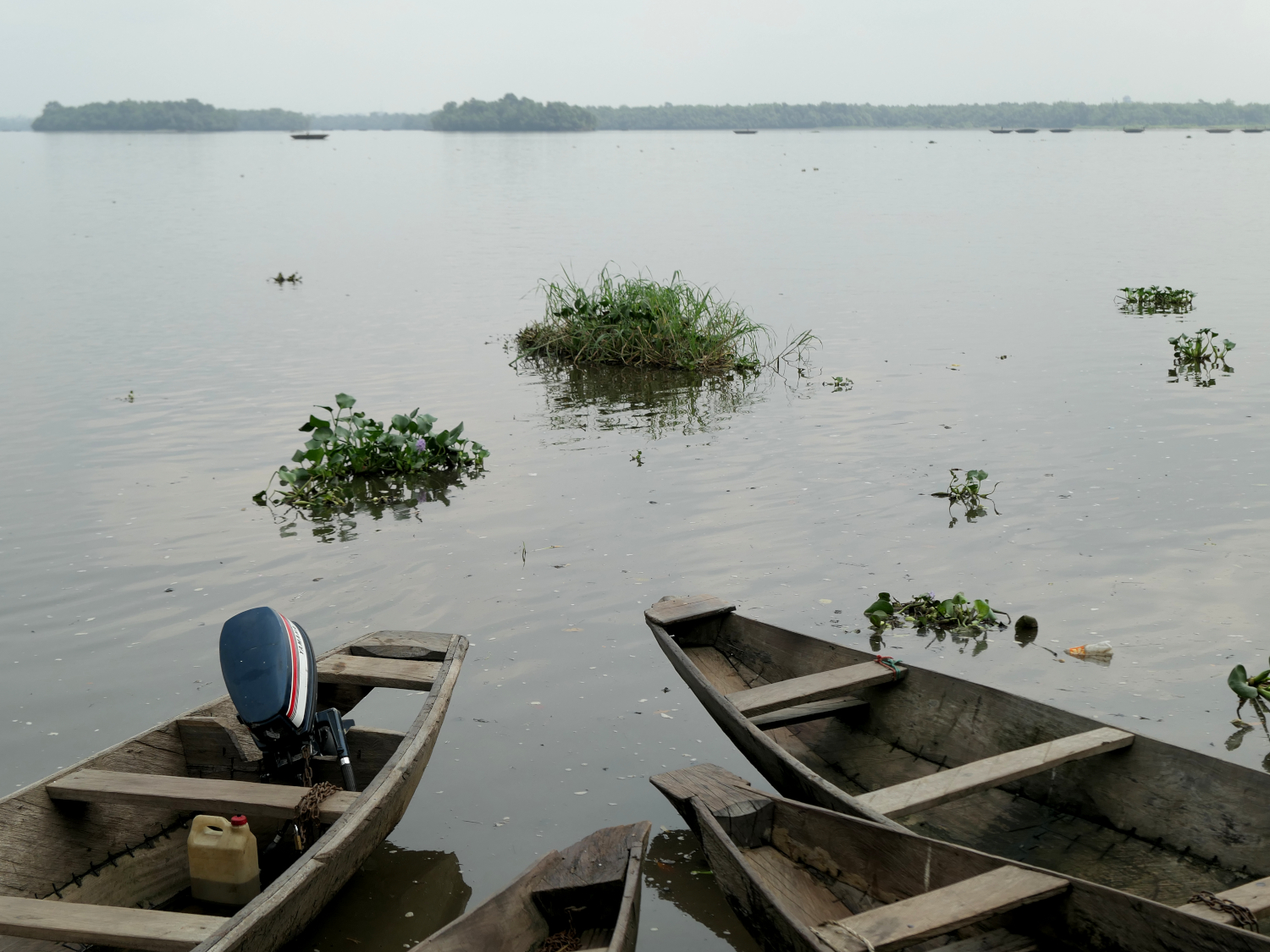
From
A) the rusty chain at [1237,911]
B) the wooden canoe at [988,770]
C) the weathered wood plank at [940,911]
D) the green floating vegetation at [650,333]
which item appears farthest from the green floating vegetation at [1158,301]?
the weathered wood plank at [940,911]

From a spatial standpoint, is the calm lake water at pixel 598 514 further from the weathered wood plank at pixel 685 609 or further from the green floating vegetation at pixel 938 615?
the weathered wood plank at pixel 685 609

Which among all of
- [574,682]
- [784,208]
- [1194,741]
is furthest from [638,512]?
[784,208]

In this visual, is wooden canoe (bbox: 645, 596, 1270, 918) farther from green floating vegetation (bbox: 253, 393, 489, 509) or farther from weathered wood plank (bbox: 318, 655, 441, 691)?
green floating vegetation (bbox: 253, 393, 489, 509)

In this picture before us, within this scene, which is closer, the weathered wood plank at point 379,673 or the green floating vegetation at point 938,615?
the weathered wood plank at point 379,673

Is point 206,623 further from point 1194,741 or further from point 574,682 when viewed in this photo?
point 1194,741

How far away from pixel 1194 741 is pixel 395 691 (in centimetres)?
435

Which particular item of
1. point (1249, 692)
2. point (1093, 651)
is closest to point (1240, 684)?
point (1249, 692)

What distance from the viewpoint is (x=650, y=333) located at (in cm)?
1404

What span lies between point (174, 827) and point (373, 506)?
502cm

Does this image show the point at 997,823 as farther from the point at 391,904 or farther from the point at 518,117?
the point at 518,117

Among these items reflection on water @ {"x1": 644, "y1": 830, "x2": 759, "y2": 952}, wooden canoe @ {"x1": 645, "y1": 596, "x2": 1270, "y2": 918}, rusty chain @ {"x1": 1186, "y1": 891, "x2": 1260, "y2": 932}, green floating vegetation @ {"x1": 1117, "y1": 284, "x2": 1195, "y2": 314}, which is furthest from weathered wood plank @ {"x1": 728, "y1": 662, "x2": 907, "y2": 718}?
green floating vegetation @ {"x1": 1117, "y1": 284, "x2": 1195, "y2": 314}

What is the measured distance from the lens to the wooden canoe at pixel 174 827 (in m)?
3.39

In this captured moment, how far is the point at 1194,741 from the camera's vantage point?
17.6ft

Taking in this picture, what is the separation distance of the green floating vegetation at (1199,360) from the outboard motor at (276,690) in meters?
11.7
